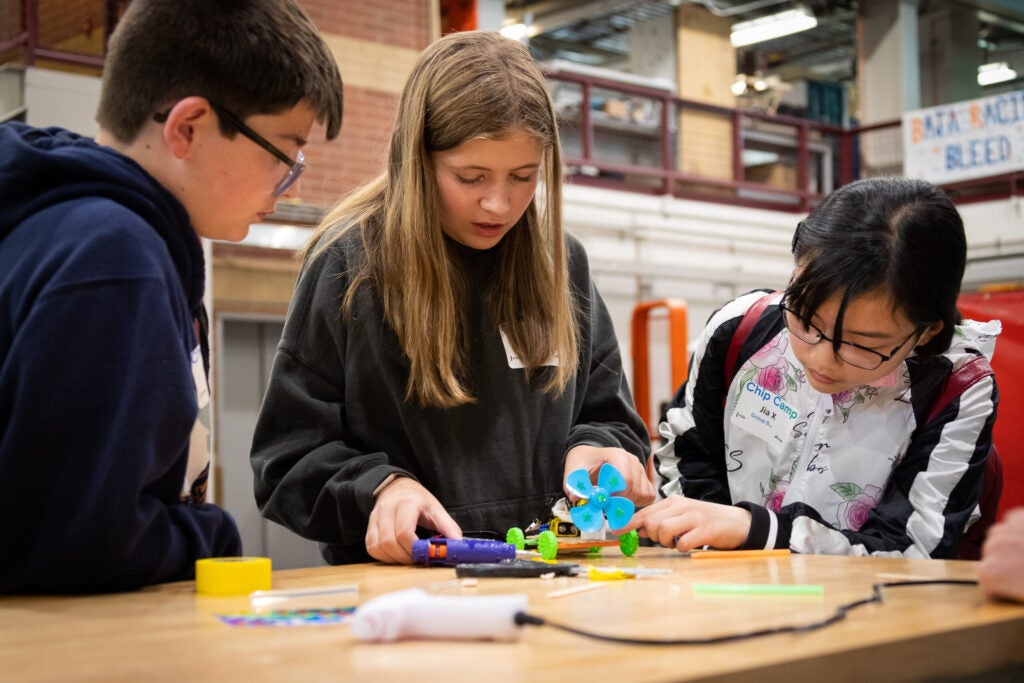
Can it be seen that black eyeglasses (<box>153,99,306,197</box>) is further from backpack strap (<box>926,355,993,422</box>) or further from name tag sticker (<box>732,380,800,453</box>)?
backpack strap (<box>926,355,993,422</box>)

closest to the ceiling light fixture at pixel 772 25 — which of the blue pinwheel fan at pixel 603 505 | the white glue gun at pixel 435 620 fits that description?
the blue pinwheel fan at pixel 603 505

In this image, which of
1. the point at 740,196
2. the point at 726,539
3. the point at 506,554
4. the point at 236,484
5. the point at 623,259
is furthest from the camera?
the point at 740,196

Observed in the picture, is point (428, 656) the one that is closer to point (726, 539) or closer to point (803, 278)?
point (726, 539)

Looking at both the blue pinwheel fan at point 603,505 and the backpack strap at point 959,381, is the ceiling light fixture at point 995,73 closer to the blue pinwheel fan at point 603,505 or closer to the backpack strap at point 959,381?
the backpack strap at point 959,381

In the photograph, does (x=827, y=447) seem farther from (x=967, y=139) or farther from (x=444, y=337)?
(x=967, y=139)

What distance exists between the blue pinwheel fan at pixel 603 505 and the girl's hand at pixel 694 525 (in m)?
0.05

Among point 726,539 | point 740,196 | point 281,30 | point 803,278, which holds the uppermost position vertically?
point 740,196

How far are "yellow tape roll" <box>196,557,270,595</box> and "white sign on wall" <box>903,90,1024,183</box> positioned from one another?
9.97 meters

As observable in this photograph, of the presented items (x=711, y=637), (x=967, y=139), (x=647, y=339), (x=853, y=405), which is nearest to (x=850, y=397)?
(x=853, y=405)

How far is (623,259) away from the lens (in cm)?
1066

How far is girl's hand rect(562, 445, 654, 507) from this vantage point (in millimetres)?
1647

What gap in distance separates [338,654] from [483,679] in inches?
5.9

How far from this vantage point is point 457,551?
1405 millimetres

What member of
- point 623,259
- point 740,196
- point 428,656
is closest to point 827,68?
point 740,196
